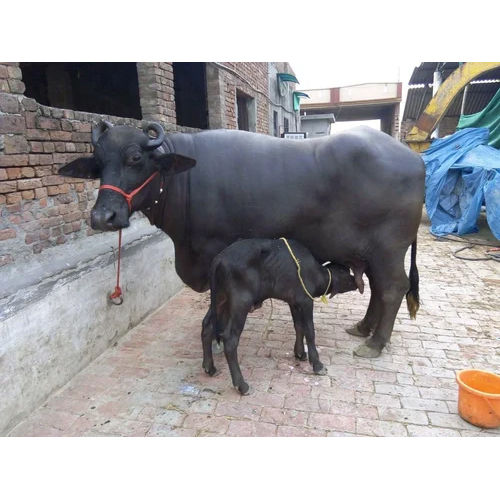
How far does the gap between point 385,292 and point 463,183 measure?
6.45 meters

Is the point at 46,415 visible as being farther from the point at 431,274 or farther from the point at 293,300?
the point at 431,274

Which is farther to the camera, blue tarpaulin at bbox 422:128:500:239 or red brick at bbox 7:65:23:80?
blue tarpaulin at bbox 422:128:500:239

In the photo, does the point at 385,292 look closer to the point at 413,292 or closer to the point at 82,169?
the point at 413,292

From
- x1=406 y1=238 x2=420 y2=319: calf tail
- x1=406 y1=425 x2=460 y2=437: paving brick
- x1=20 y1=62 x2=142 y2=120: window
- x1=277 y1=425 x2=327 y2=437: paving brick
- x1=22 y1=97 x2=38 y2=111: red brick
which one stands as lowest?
x1=406 y1=425 x2=460 y2=437: paving brick

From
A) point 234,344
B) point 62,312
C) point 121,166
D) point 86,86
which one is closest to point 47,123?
point 121,166

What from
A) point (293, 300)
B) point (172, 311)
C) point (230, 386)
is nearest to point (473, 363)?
point (293, 300)

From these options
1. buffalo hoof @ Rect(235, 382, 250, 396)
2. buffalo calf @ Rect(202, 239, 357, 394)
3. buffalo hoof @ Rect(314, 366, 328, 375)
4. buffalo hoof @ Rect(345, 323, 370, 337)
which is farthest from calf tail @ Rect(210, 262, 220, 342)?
buffalo hoof @ Rect(345, 323, 370, 337)

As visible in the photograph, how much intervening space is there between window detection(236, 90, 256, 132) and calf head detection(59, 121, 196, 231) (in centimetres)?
715

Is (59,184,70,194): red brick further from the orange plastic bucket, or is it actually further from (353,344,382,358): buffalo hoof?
the orange plastic bucket

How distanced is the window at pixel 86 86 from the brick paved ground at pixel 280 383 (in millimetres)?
5686

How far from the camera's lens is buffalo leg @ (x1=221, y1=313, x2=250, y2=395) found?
10.1 feet

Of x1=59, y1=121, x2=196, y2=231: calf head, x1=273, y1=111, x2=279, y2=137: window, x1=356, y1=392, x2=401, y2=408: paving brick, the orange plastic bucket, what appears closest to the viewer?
the orange plastic bucket

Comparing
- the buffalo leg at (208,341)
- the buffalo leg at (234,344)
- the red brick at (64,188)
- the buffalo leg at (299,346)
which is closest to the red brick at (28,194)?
the red brick at (64,188)

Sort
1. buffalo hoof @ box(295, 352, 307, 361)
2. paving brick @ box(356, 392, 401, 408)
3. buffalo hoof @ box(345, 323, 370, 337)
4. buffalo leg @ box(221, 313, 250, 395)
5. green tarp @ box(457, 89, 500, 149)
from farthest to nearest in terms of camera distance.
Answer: green tarp @ box(457, 89, 500, 149)
buffalo hoof @ box(345, 323, 370, 337)
buffalo hoof @ box(295, 352, 307, 361)
buffalo leg @ box(221, 313, 250, 395)
paving brick @ box(356, 392, 401, 408)
